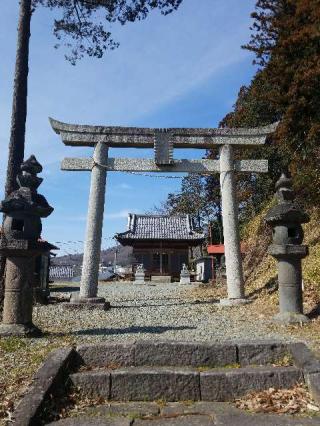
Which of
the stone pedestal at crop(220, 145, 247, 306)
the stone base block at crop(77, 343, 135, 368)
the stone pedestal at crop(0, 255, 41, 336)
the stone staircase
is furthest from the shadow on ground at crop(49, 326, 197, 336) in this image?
the stone pedestal at crop(220, 145, 247, 306)

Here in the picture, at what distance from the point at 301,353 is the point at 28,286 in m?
4.29

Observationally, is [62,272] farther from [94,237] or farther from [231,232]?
[231,232]

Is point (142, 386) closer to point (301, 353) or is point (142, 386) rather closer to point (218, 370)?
point (218, 370)

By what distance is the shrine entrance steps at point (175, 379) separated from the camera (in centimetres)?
369

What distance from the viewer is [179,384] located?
4230mm

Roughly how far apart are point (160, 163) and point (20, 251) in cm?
575

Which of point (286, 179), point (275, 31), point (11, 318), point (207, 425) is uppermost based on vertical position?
point (275, 31)

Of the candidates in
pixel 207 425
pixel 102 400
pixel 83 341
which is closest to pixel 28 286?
pixel 83 341

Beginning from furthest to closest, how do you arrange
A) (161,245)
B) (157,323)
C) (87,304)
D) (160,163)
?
(161,245) < (160,163) < (87,304) < (157,323)

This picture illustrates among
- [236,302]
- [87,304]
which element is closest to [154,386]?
[87,304]

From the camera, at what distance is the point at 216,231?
3516 centimetres

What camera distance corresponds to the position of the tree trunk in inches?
362

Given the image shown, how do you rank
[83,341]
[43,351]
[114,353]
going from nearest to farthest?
1. [114,353]
2. [43,351]
3. [83,341]

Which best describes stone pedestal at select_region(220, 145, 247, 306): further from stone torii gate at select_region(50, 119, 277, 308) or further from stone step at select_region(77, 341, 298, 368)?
stone step at select_region(77, 341, 298, 368)
